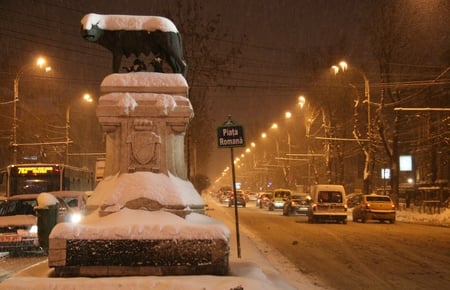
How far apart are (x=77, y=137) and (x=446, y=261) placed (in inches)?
2738

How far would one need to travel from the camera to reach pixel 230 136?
1473 centimetres

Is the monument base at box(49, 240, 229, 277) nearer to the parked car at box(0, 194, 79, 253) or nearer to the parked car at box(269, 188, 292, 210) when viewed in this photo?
the parked car at box(0, 194, 79, 253)

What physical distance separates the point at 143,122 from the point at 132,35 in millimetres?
1719

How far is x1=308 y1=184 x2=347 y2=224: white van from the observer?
36.1 meters

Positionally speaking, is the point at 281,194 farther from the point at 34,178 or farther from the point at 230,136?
the point at 230,136

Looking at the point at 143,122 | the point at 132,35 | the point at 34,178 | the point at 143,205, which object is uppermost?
the point at 132,35

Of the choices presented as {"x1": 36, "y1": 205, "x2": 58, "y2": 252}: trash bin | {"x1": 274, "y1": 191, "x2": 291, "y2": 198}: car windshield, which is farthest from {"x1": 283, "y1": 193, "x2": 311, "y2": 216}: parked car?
{"x1": 36, "y1": 205, "x2": 58, "y2": 252}: trash bin

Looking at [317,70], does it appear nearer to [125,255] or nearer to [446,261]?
[446,261]

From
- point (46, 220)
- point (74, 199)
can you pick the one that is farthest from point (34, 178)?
point (46, 220)

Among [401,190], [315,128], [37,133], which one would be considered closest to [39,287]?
[37,133]

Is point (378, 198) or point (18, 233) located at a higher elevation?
point (378, 198)

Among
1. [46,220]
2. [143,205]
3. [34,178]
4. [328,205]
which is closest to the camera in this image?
[143,205]

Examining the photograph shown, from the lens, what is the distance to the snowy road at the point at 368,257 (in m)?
13.2

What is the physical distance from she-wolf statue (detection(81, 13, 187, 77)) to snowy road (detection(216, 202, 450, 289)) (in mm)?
5702
